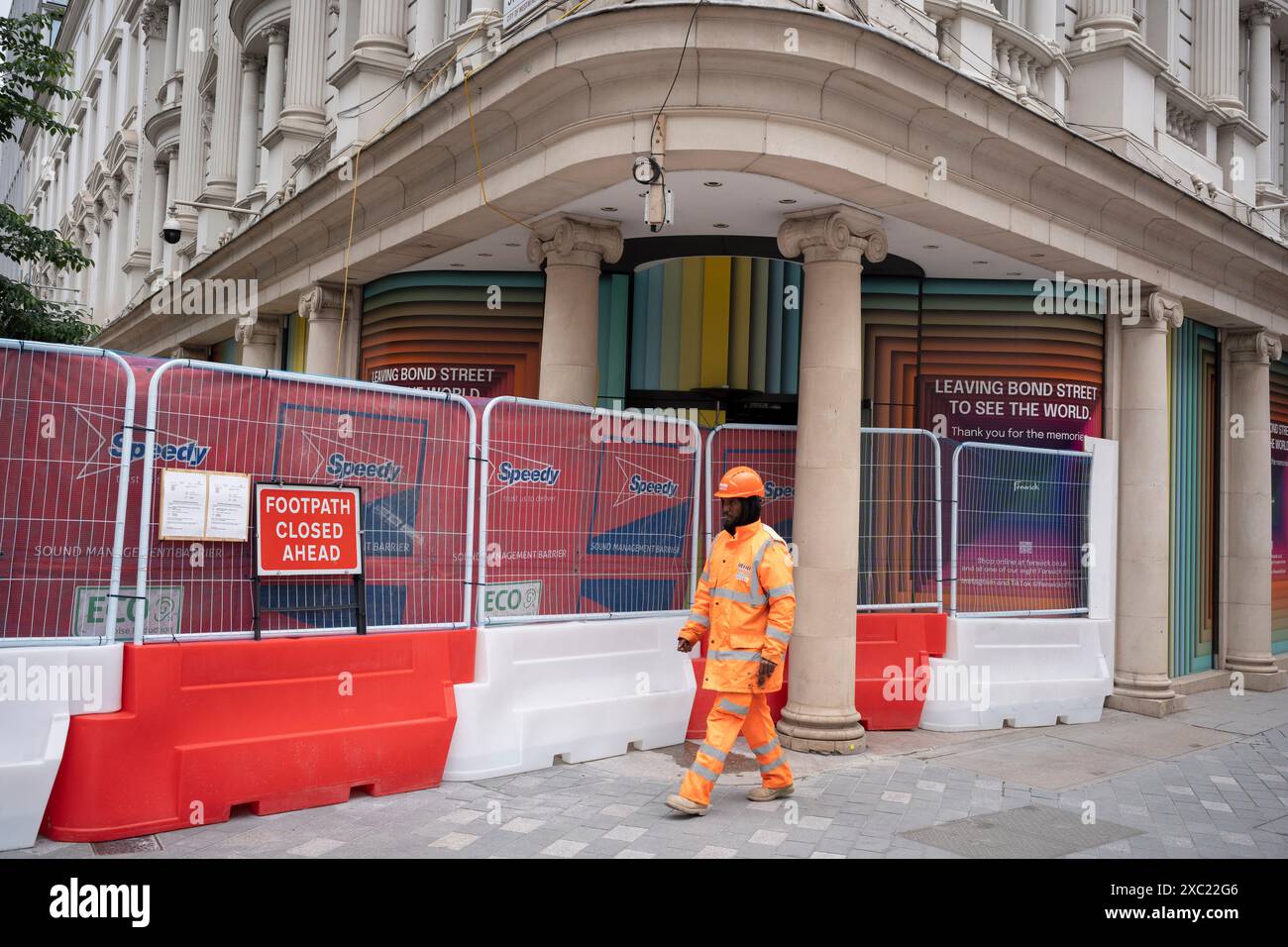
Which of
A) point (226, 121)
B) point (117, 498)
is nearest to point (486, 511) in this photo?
point (117, 498)

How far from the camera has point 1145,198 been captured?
36.7ft

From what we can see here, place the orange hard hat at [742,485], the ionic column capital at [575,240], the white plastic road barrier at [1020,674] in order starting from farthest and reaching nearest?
the ionic column capital at [575,240] → the white plastic road barrier at [1020,674] → the orange hard hat at [742,485]

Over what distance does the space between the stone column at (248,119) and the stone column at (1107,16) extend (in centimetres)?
1455

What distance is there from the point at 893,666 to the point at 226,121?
17.0 meters

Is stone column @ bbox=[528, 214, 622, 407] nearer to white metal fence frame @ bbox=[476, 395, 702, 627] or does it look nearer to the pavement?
white metal fence frame @ bbox=[476, 395, 702, 627]

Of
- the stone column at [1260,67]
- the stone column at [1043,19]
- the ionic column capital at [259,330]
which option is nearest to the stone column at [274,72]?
the ionic column capital at [259,330]

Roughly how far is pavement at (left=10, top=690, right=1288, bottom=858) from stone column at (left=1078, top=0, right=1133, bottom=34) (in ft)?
26.3

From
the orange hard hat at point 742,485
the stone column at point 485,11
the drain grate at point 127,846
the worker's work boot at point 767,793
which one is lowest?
the drain grate at point 127,846

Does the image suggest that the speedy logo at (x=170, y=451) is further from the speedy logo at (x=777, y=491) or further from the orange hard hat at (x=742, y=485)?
the speedy logo at (x=777, y=491)

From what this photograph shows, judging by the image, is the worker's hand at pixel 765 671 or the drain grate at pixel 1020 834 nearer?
the drain grate at pixel 1020 834

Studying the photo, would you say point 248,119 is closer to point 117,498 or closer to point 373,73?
point 373,73

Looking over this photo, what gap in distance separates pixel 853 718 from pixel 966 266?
Answer: 520cm

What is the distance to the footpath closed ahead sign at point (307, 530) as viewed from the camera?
6598 millimetres

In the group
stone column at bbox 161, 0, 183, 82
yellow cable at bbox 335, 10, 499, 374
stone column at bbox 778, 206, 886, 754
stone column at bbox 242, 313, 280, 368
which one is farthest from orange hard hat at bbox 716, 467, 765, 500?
stone column at bbox 161, 0, 183, 82
